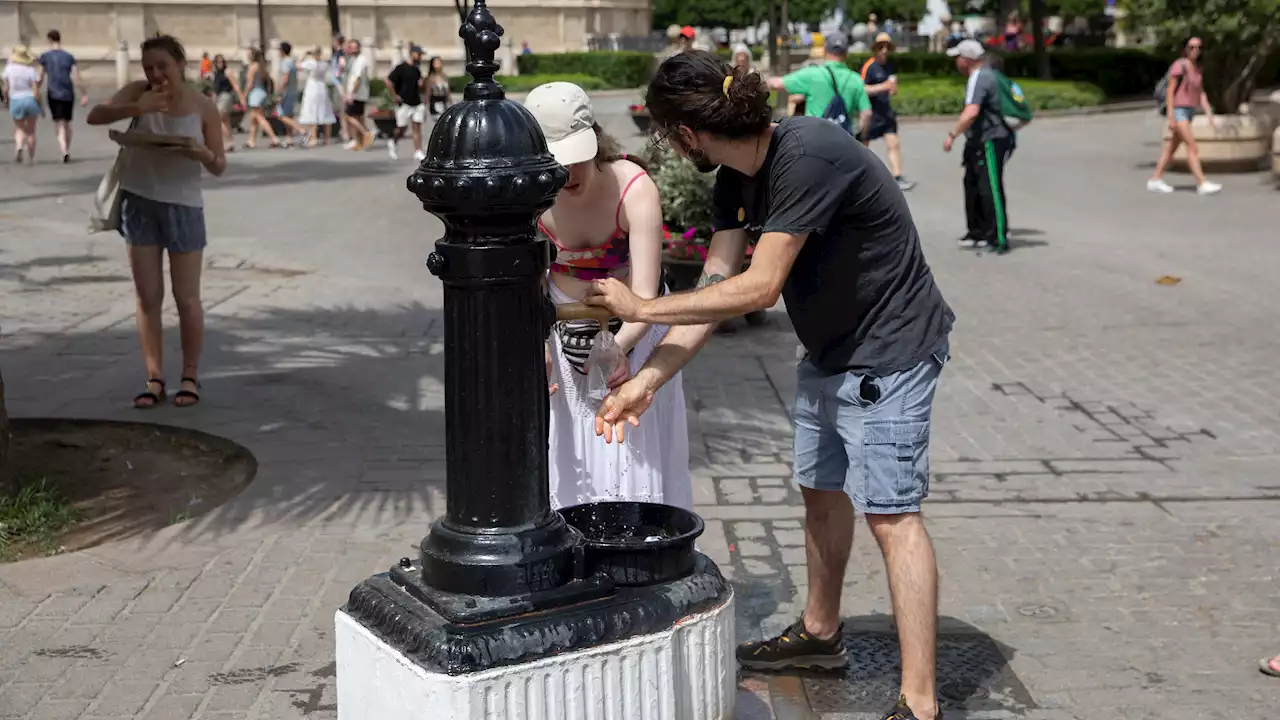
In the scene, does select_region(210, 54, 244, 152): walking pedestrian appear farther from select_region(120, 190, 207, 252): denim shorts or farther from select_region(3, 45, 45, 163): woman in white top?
select_region(120, 190, 207, 252): denim shorts

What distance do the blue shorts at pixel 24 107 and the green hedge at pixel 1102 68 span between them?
18.0 metres

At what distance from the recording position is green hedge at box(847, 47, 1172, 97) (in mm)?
33250

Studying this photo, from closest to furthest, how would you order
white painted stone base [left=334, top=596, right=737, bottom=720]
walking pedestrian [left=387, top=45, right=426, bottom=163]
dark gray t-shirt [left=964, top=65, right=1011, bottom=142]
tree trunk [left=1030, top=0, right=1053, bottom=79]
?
white painted stone base [left=334, top=596, right=737, bottom=720] → dark gray t-shirt [left=964, top=65, right=1011, bottom=142] → walking pedestrian [left=387, top=45, right=426, bottom=163] → tree trunk [left=1030, top=0, right=1053, bottom=79]

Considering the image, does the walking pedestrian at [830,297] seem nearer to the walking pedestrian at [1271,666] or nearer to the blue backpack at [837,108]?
the walking pedestrian at [1271,666]

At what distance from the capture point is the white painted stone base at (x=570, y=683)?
2896 mm

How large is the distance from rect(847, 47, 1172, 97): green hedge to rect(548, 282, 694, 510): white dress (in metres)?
29.3

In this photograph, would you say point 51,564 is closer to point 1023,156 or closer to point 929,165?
point 929,165

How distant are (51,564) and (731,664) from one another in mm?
3045

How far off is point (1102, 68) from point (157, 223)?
2960cm

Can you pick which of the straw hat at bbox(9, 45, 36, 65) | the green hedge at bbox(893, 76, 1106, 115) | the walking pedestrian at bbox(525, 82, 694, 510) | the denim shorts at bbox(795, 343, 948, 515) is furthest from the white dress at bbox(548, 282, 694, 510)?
the green hedge at bbox(893, 76, 1106, 115)

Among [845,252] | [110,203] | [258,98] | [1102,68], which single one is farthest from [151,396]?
[1102,68]

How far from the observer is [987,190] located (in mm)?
12344

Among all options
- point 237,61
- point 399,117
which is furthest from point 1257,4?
point 237,61

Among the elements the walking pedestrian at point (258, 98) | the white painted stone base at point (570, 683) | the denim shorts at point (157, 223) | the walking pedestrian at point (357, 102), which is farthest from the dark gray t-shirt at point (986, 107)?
the walking pedestrian at point (258, 98)
